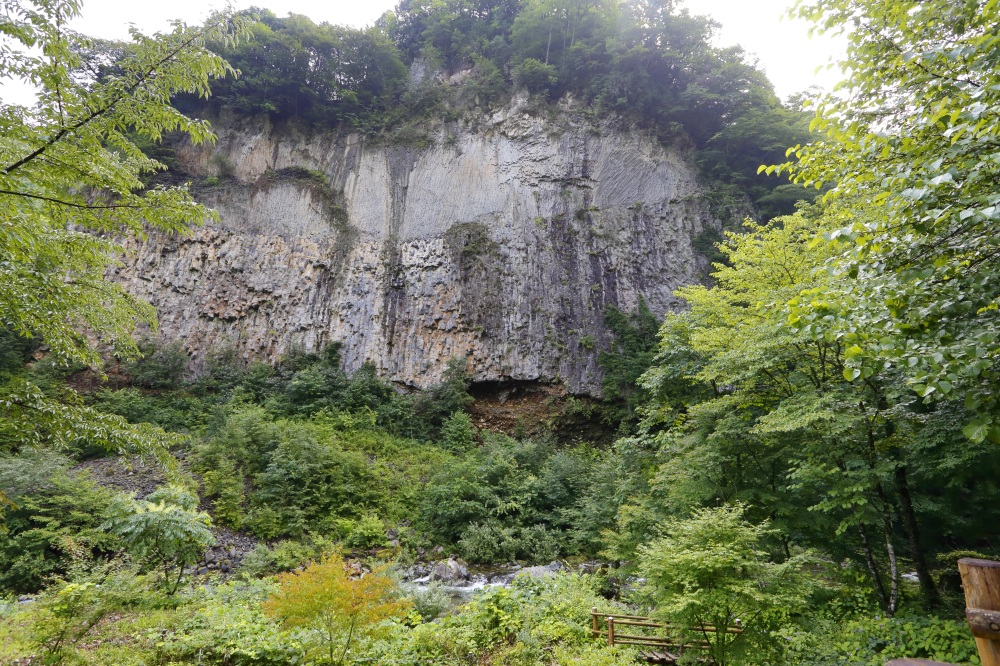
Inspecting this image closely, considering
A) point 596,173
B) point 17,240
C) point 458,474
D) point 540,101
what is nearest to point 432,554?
point 458,474

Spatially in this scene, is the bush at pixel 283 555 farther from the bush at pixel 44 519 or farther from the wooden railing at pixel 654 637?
the wooden railing at pixel 654 637

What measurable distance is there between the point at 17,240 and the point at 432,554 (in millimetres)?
10144

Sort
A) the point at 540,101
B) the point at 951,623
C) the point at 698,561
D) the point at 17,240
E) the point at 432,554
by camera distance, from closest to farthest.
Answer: the point at 17,240 → the point at 698,561 → the point at 951,623 → the point at 432,554 → the point at 540,101

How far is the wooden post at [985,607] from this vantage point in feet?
6.35

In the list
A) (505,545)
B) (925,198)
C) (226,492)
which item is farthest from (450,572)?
(925,198)

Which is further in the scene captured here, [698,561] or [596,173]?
[596,173]

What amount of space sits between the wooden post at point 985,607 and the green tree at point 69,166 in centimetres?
493

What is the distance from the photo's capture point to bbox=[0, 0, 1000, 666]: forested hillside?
2738mm

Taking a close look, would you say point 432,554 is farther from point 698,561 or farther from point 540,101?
point 540,101

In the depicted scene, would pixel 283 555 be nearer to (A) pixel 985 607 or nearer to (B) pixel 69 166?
(B) pixel 69 166

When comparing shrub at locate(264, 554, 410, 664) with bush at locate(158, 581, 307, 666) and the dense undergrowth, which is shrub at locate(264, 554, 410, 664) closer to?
the dense undergrowth

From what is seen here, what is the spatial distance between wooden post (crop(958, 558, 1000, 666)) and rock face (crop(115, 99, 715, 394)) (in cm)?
1616

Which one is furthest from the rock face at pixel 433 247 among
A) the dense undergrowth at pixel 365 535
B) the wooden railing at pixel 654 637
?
the wooden railing at pixel 654 637

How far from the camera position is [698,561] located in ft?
13.7
